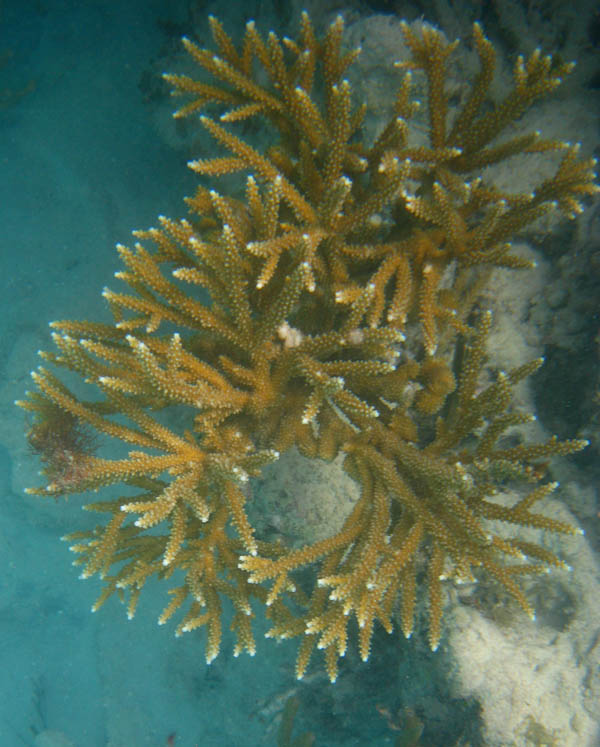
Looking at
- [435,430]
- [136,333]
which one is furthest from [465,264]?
[136,333]

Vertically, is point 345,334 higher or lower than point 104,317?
lower

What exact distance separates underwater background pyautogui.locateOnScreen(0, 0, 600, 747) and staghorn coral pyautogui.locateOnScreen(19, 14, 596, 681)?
72cm

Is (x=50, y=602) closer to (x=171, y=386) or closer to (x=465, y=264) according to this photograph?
(x=171, y=386)

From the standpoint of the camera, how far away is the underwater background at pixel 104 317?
3.85 metres

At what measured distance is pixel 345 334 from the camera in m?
3.04

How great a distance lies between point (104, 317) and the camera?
6.78 meters

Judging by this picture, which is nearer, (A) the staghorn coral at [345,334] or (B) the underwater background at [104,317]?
(A) the staghorn coral at [345,334]

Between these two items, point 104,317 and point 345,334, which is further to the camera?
point 104,317

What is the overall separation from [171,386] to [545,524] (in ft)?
8.73

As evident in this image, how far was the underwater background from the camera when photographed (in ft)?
12.6

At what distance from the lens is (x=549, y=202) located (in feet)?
9.90

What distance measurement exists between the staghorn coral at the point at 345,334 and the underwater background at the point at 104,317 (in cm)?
72

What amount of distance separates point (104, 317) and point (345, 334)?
4.90 metres

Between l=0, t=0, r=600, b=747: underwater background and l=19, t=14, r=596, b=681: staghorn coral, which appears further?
l=0, t=0, r=600, b=747: underwater background
